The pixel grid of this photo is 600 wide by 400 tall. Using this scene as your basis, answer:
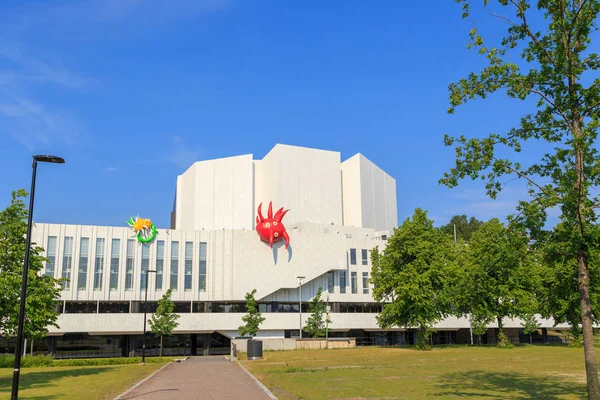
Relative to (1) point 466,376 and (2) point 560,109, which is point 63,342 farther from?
(2) point 560,109

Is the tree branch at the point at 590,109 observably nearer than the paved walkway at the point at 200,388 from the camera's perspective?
Yes

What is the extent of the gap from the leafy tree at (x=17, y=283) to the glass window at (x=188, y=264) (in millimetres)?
41899

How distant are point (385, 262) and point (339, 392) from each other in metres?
37.8

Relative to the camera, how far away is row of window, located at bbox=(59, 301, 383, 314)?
235 feet

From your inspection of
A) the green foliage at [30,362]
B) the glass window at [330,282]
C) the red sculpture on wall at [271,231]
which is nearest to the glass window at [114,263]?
the red sculpture on wall at [271,231]

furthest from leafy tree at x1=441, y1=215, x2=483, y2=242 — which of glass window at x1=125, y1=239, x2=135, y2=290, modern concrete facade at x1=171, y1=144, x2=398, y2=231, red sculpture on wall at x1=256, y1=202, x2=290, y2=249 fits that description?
glass window at x1=125, y1=239, x2=135, y2=290

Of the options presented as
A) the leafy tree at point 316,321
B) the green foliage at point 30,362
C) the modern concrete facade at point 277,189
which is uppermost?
the modern concrete facade at point 277,189

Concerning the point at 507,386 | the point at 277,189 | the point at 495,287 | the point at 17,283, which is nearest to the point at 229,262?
the point at 277,189

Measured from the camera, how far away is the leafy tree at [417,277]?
5459 cm

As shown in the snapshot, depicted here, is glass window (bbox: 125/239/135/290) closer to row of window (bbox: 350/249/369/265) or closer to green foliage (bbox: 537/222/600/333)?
row of window (bbox: 350/249/369/265)

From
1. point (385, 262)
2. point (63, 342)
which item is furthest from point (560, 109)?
point (63, 342)

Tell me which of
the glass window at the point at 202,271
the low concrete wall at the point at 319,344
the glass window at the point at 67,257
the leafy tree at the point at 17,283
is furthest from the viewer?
the glass window at the point at 202,271

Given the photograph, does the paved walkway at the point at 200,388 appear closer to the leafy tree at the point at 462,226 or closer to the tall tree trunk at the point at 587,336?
the tall tree trunk at the point at 587,336

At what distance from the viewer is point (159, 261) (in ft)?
242
